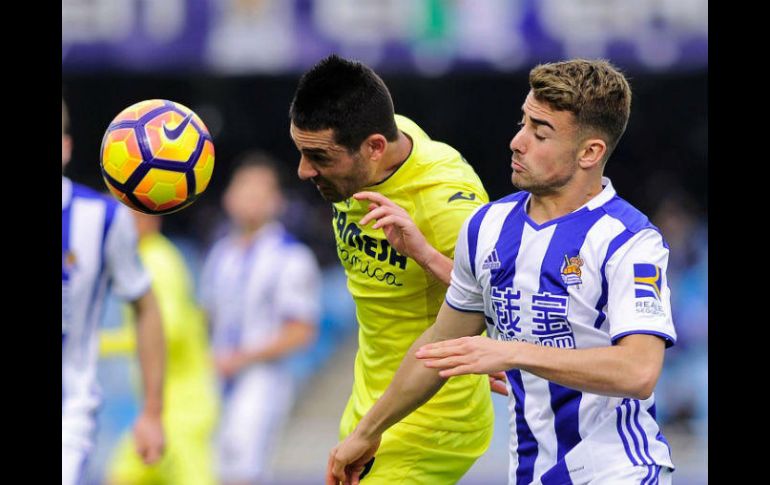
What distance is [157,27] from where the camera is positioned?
607 inches

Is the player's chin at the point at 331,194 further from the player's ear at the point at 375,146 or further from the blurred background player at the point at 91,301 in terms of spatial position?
the blurred background player at the point at 91,301

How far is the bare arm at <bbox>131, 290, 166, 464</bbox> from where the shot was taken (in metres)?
6.21

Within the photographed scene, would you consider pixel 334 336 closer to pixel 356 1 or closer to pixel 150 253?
pixel 356 1

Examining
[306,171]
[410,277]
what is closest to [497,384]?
[410,277]

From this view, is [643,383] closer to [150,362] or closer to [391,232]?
[391,232]

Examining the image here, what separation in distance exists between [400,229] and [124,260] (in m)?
1.98

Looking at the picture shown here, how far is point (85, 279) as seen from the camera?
608 centimetres

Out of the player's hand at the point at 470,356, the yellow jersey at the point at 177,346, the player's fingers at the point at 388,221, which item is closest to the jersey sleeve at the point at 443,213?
the player's fingers at the point at 388,221

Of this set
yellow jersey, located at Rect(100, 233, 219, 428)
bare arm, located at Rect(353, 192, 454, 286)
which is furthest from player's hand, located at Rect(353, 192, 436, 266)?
yellow jersey, located at Rect(100, 233, 219, 428)

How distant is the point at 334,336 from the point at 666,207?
18.7 ft

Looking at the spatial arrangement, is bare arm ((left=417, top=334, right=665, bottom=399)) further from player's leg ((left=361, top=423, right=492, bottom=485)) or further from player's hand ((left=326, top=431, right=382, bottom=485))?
player's leg ((left=361, top=423, right=492, bottom=485))

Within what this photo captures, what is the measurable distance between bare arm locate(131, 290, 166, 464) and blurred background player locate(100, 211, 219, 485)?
2.81m
